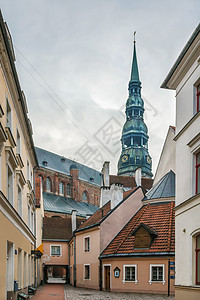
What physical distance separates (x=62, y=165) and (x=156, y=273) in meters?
51.1

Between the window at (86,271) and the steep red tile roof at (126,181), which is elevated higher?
the steep red tile roof at (126,181)

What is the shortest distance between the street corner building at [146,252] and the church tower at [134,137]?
47.4 metres

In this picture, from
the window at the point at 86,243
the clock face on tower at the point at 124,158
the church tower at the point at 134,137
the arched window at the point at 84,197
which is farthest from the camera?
the clock face on tower at the point at 124,158

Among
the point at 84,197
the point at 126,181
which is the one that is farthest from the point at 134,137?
the point at 126,181

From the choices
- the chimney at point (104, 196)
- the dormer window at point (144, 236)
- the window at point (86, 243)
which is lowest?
the window at point (86, 243)

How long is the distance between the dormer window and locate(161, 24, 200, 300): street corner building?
9.43 m

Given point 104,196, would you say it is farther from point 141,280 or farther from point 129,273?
point 141,280

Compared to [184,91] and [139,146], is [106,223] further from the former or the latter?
[139,146]

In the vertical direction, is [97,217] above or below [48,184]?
below

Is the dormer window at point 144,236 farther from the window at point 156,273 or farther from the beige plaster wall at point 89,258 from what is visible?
the beige plaster wall at point 89,258

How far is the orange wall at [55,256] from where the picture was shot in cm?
3950

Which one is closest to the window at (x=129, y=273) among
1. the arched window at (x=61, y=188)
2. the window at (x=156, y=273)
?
the window at (x=156, y=273)

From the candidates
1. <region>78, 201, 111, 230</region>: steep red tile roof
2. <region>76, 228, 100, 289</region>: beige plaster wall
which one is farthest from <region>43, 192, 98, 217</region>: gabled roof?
<region>76, 228, 100, 289</region>: beige plaster wall

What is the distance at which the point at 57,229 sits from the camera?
43.0 m
